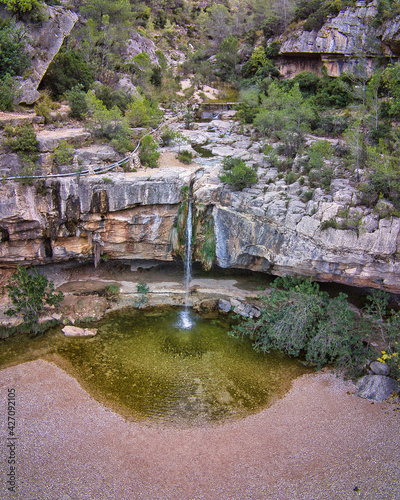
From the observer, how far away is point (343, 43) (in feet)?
111

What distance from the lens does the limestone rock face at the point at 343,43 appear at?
3062cm

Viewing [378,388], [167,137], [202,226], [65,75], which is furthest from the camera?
[65,75]

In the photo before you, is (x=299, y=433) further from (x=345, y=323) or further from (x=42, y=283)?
(x=42, y=283)

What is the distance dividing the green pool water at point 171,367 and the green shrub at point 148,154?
9.56 meters

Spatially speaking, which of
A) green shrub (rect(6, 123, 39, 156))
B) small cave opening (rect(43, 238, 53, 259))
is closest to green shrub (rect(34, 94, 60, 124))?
green shrub (rect(6, 123, 39, 156))

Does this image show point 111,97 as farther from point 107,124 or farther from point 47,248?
point 47,248

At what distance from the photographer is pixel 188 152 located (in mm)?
25484

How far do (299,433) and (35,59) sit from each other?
97.8 ft

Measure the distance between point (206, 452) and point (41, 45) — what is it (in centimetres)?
2988

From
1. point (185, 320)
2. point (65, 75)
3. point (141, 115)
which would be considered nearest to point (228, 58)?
point (65, 75)

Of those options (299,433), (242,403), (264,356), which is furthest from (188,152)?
(299,433)

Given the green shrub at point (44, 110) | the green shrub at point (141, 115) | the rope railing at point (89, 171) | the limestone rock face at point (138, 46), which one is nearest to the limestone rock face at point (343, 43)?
the limestone rock face at point (138, 46)

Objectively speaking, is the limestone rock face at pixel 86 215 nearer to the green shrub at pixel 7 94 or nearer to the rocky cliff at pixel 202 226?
the rocky cliff at pixel 202 226

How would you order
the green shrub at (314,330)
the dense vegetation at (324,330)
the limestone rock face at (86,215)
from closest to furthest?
the dense vegetation at (324,330) → the green shrub at (314,330) → the limestone rock face at (86,215)
